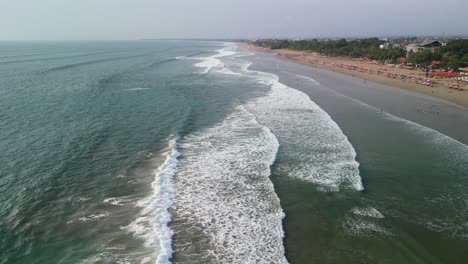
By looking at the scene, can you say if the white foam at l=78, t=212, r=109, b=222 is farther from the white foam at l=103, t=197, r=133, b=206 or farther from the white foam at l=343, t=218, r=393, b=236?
the white foam at l=343, t=218, r=393, b=236

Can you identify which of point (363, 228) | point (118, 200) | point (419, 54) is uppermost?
point (419, 54)

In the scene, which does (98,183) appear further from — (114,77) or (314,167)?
(114,77)

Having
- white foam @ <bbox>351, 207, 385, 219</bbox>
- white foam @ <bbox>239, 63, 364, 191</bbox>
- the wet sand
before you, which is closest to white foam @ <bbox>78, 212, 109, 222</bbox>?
white foam @ <bbox>239, 63, 364, 191</bbox>

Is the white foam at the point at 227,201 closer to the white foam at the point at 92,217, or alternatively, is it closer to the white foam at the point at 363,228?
the white foam at the point at 363,228

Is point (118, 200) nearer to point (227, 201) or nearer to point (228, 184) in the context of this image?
point (227, 201)

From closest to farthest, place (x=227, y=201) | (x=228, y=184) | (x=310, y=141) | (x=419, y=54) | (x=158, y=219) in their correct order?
1. (x=158, y=219)
2. (x=227, y=201)
3. (x=228, y=184)
4. (x=310, y=141)
5. (x=419, y=54)

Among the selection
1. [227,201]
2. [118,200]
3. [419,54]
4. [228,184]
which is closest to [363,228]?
[227,201]

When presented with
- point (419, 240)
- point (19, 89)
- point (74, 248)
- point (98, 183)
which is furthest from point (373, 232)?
point (19, 89)
